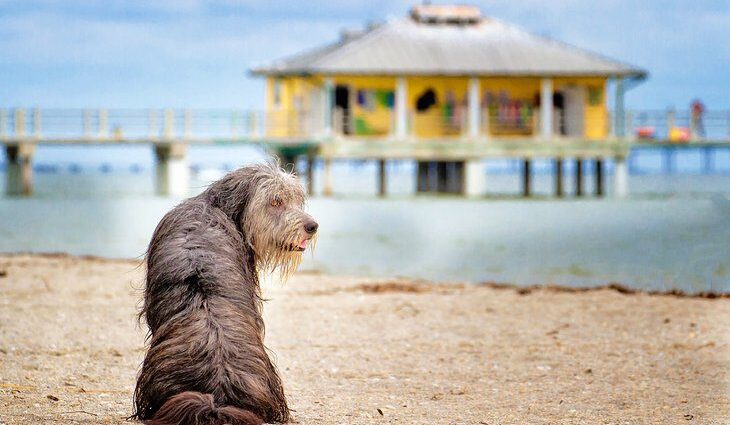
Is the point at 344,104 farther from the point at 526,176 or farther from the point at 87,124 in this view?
the point at 526,176

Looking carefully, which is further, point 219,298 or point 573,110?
point 573,110

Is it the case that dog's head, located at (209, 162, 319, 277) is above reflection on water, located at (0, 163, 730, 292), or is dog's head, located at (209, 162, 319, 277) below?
above

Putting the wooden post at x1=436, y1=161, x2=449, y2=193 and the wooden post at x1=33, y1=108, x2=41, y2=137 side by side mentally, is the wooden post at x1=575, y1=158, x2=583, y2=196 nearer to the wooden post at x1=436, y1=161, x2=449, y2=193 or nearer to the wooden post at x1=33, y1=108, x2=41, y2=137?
the wooden post at x1=436, y1=161, x2=449, y2=193

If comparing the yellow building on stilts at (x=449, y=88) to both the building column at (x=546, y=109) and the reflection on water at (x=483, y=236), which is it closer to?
the building column at (x=546, y=109)

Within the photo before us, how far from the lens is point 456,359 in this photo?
815 centimetres

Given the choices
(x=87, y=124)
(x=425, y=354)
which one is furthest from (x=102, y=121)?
(x=425, y=354)

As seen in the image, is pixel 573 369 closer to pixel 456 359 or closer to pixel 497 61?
pixel 456 359

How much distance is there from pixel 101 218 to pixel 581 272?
18.3 m

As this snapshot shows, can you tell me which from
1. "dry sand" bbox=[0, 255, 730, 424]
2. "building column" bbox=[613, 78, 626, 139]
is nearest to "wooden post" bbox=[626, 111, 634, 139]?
"building column" bbox=[613, 78, 626, 139]

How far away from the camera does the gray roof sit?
35.2 m

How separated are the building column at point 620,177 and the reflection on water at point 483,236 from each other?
932 mm

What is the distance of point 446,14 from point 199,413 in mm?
35489

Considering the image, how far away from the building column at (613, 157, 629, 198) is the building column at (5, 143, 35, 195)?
64.9 ft

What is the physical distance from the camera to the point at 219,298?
4961mm
